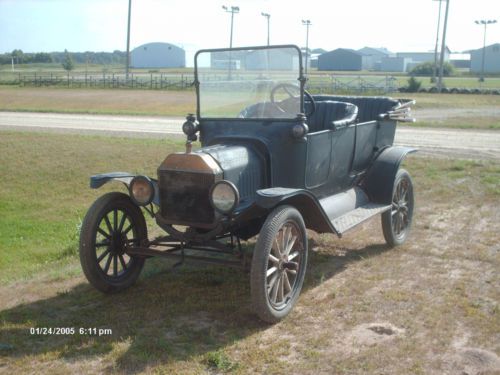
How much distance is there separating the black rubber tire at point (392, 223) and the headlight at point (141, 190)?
2690mm

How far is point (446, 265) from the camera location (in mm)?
6227

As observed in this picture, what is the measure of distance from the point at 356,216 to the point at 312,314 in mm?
1529

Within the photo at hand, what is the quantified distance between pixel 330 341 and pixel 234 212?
1.25m

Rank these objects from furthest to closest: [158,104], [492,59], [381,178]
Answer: [492,59] < [158,104] < [381,178]

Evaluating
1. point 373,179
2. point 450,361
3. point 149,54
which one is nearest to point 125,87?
point 373,179

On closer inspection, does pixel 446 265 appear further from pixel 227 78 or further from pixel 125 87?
pixel 125 87

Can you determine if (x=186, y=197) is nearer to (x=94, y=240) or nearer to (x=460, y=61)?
(x=94, y=240)

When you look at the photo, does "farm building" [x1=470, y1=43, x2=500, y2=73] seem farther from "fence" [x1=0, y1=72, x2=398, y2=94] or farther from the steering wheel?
the steering wheel

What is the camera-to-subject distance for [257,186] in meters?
5.52

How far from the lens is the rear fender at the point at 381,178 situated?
677 cm

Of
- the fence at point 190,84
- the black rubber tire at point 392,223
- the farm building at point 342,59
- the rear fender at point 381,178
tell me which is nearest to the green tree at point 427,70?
the farm building at point 342,59

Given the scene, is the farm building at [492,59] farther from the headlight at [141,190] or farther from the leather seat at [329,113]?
the headlight at [141,190]

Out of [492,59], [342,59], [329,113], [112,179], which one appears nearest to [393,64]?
[342,59]

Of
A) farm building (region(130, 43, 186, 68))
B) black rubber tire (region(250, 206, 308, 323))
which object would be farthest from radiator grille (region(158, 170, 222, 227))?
farm building (region(130, 43, 186, 68))
